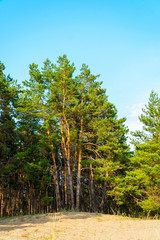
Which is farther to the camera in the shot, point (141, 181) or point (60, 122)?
point (60, 122)

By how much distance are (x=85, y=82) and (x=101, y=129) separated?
6213 mm

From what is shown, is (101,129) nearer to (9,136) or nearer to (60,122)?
(60,122)

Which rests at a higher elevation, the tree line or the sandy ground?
the tree line

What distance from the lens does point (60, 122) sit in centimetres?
1848

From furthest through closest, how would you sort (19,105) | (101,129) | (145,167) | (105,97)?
(105,97) < (19,105) < (101,129) < (145,167)

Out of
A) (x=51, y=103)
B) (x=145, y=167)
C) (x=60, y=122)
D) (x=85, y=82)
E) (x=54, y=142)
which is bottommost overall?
(x=145, y=167)

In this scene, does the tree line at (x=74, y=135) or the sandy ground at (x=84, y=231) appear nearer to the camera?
the sandy ground at (x=84, y=231)

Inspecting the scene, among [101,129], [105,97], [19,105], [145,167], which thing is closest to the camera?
[145,167]

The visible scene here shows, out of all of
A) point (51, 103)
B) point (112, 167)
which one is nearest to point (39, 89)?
point (51, 103)

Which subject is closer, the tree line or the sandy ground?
the sandy ground

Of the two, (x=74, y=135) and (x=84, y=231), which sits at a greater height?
(x=74, y=135)

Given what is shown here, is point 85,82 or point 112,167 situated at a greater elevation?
point 85,82

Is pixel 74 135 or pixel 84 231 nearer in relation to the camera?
pixel 84 231

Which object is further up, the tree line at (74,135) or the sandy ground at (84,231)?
the tree line at (74,135)
